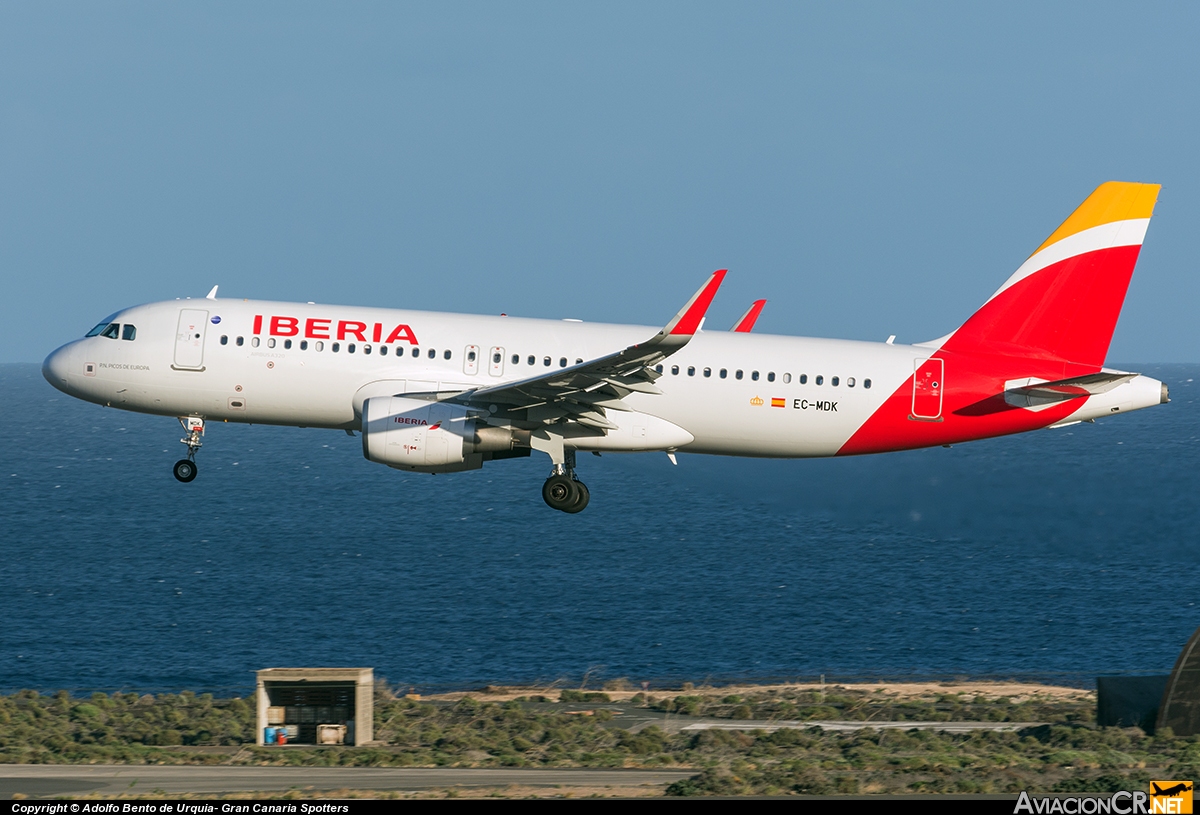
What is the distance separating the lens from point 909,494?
41.6 meters

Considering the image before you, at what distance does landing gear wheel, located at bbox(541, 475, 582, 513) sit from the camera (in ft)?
106

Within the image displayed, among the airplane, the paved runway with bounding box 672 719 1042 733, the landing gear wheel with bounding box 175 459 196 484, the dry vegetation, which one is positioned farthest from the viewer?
Result: the paved runway with bounding box 672 719 1042 733

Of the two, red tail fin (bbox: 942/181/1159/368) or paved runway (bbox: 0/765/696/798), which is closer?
paved runway (bbox: 0/765/696/798)

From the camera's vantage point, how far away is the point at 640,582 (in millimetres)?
93875

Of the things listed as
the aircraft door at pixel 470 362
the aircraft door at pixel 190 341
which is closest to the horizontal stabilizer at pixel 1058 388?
the aircraft door at pixel 470 362

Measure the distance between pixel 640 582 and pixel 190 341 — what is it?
210 feet

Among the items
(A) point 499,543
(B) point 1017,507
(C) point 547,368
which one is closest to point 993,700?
(B) point 1017,507

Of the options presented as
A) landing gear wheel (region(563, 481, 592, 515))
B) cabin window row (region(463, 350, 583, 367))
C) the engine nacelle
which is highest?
cabin window row (region(463, 350, 583, 367))

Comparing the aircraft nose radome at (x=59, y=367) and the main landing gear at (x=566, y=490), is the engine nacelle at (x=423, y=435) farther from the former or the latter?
the aircraft nose radome at (x=59, y=367)

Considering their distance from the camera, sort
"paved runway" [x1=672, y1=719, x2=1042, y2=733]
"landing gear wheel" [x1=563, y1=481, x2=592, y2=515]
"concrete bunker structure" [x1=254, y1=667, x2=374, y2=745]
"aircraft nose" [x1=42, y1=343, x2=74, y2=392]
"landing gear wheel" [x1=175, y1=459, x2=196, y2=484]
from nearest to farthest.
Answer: "landing gear wheel" [x1=563, y1=481, x2=592, y2=515] < "landing gear wheel" [x1=175, y1=459, x2=196, y2=484] < "aircraft nose" [x1=42, y1=343, x2=74, y2=392] < "concrete bunker structure" [x1=254, y1=667, x2=374, y2=745] < "paved runway" [x1=672, y1=719, x2=1042, y2=733]

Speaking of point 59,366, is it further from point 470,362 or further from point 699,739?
point 699,739

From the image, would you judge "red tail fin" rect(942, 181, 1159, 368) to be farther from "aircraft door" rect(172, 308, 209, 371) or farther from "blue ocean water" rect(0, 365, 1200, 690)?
"aircraft door" rect(172, 308, 209, 371)

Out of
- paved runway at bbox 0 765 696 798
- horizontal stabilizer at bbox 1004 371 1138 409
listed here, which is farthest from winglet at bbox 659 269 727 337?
paved runway at bbox 0 765 696 798

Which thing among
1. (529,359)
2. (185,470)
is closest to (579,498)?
(529,359)
